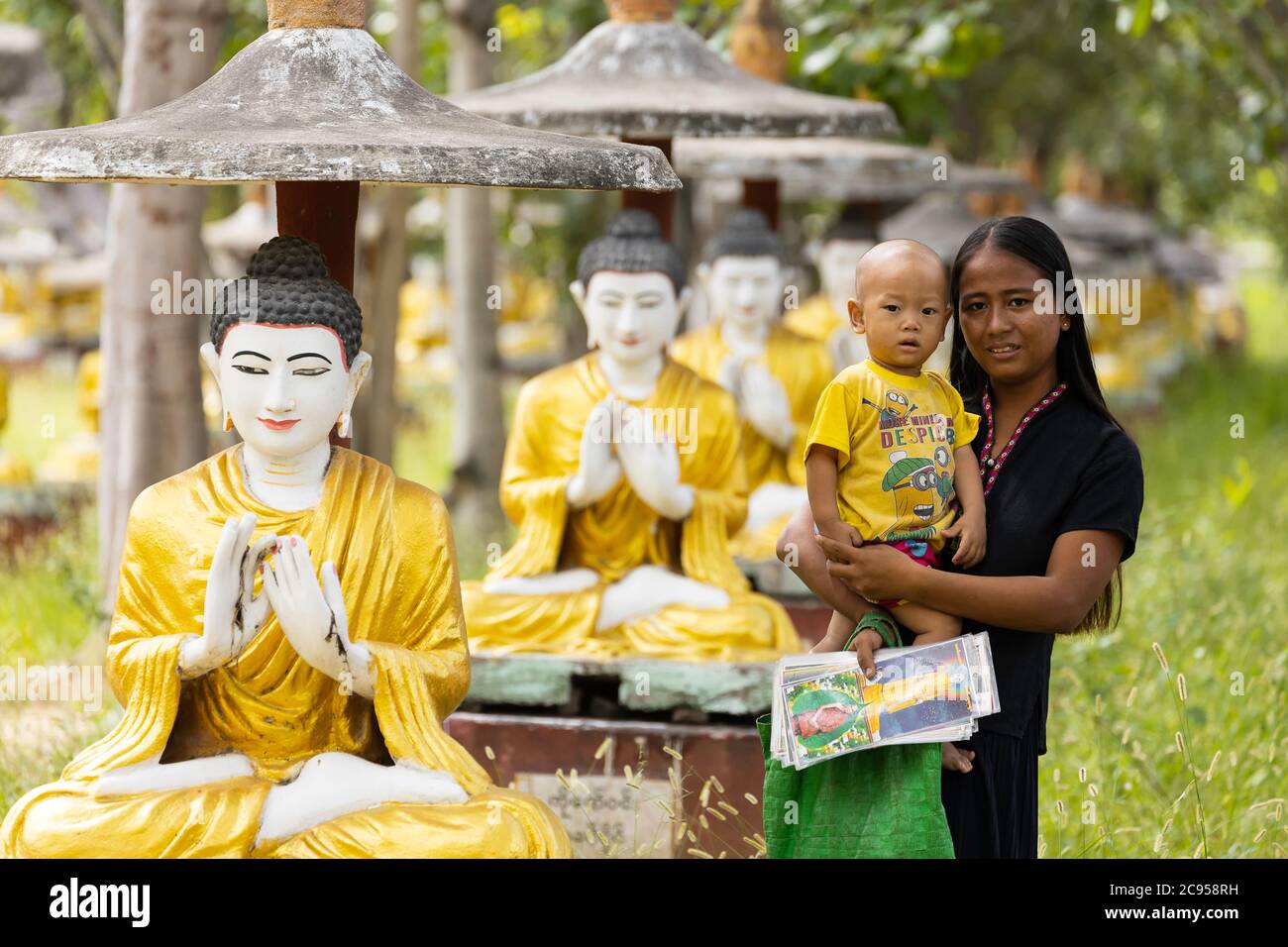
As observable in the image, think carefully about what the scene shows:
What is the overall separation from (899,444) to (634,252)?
2449 mm

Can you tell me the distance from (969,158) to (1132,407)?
2.79m

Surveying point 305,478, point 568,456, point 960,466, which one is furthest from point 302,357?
point 568,456

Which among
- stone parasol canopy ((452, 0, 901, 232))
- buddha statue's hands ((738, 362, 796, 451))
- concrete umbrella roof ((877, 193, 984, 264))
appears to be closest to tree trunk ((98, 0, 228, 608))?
stone parasol canopy ((452, 0, 901, 232))

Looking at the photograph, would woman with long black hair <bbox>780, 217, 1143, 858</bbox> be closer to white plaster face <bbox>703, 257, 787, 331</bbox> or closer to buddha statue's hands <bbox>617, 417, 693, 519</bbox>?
buddha statue's hands <bbox>617, 417, 693, 519</bbox>

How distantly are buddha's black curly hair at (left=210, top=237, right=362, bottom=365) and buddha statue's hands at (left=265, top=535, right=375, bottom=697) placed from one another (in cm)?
46

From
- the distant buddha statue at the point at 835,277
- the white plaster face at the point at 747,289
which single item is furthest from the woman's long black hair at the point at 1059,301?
the distant buddha statue at the point at 835,277

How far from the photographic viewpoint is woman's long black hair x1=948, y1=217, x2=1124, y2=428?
363cm

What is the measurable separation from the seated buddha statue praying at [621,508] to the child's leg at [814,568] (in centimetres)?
195

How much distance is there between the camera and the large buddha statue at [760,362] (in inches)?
293

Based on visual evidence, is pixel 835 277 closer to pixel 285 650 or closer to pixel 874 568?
pixel 285 650

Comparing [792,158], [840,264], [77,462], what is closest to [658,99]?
[792,158]

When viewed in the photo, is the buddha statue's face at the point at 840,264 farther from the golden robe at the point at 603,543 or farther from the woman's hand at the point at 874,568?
the woman's hand at the point at 874,568

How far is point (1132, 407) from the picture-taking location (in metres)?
15.4

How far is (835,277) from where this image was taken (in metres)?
9.41
